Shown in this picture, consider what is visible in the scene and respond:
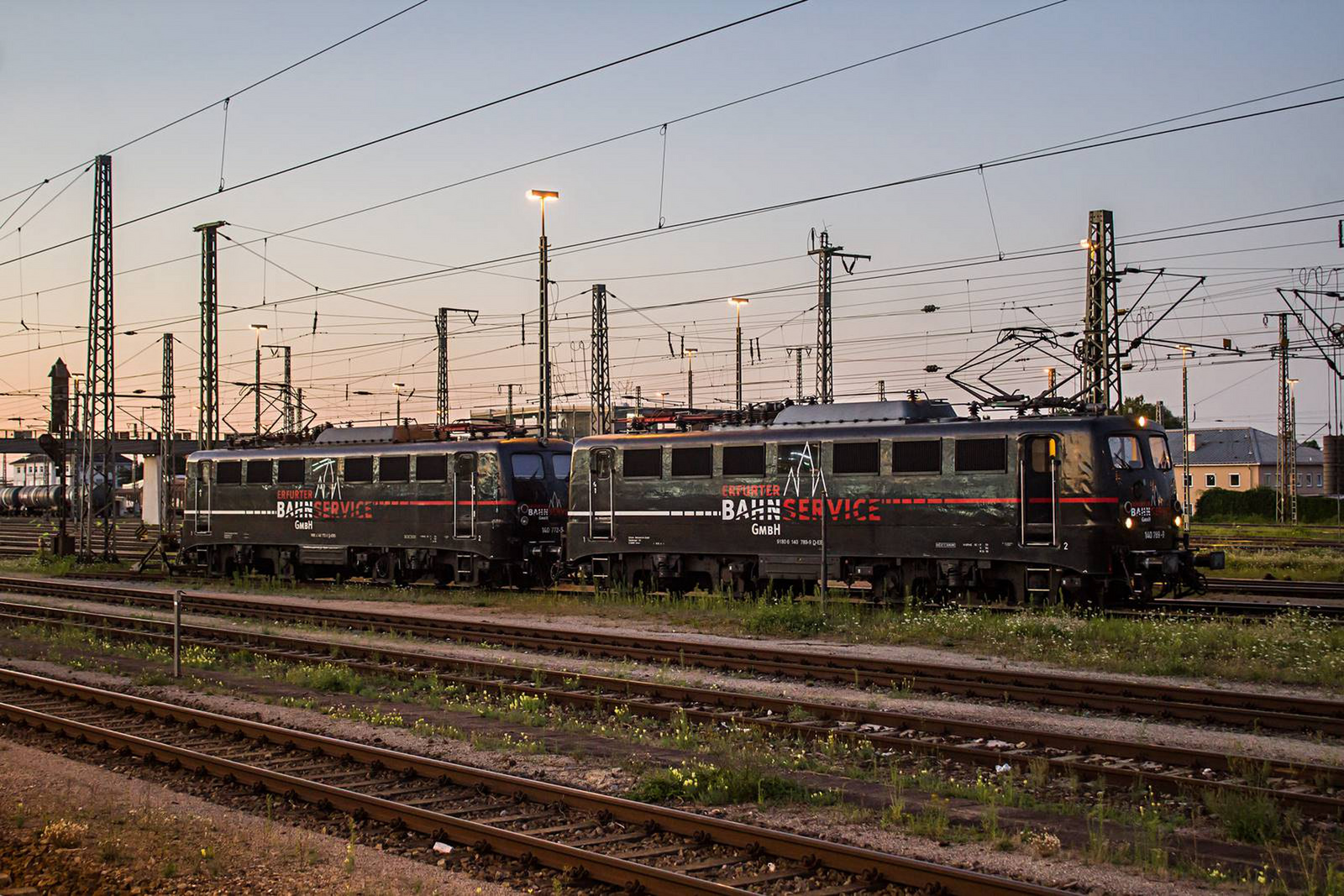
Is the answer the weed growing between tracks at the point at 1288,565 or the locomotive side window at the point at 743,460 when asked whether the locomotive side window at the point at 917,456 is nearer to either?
the locomotive side window at the point at 743,460

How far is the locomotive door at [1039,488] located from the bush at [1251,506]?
171 feet

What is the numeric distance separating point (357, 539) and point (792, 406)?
13.0 metres

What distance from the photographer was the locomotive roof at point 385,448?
29.8m

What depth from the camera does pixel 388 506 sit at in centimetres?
3139

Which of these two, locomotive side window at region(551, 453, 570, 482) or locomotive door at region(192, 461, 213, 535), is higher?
locomotive side window at region(551, 453, 570, 482)

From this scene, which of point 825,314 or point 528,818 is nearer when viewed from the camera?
point 528,818

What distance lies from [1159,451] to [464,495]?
16.0 meters

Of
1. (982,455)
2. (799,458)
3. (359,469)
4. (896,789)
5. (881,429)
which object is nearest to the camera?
(896,789)

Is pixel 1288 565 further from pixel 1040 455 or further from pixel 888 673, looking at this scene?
pixel 888 673

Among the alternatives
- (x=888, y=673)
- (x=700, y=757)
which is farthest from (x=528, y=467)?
(x=700, y=757)

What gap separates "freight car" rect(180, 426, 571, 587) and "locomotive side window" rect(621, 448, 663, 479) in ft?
11.1

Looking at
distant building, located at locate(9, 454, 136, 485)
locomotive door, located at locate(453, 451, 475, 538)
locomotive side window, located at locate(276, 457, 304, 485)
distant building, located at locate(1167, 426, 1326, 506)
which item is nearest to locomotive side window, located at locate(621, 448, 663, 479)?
locomotive door, located at locate(453, 451, 475, 538)

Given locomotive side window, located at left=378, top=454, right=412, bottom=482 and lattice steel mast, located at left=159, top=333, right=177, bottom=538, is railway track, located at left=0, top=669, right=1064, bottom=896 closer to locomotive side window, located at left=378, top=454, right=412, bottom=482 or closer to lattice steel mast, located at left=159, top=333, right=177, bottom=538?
locomotive side window, located at left=378, top=454, right=412, bottom=482

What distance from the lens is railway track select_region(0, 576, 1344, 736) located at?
1351cm
